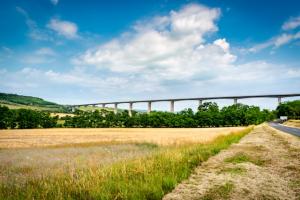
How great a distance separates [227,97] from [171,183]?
148 m

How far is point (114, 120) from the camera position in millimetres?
131500

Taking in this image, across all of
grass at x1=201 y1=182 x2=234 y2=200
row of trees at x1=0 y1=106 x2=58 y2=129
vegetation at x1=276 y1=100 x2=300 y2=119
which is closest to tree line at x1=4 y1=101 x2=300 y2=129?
row of trees at x1=0 y1=106 x2=58 y2=129

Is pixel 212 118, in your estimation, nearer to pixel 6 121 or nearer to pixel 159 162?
pixel 6 121

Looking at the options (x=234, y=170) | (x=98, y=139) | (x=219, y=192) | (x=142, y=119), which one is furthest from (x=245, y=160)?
(x=142, y=119)

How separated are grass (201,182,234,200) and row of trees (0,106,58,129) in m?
111

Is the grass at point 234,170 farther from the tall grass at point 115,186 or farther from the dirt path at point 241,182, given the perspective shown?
the tall grass at point 115,186

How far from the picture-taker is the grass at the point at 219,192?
7502 mm

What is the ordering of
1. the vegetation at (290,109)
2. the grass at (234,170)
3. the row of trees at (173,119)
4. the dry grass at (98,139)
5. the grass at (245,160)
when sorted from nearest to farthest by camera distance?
the grass at (234,170) < the grass at (245,160) < the dry grass at (98,139) < the row of trees at (173,119) < the vegetation at (290,109)

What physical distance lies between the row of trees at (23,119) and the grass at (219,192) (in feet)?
366

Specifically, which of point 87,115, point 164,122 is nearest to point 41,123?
point 87,115

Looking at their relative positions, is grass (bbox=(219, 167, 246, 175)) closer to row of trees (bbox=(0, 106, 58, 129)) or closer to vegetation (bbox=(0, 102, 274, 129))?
row of trees (bbox=(0, 106, 58, 129))

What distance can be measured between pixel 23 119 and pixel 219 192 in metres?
116

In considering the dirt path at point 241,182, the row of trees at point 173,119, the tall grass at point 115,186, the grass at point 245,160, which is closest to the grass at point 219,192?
the dirt path at point 241,182

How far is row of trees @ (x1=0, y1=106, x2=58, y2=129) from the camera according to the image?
10612cm
